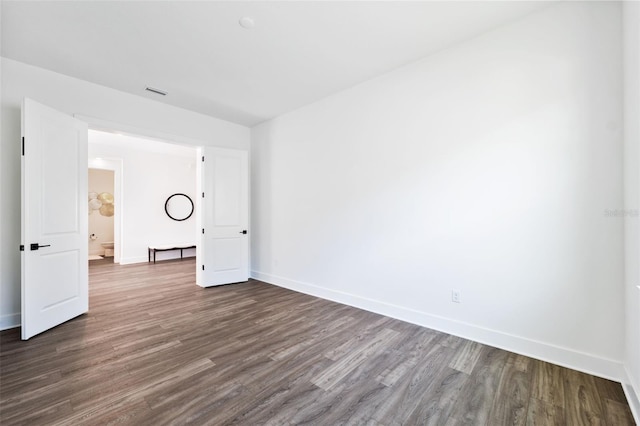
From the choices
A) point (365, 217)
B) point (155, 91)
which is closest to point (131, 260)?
point (155, 91)

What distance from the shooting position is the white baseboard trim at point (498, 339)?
2.03 meters

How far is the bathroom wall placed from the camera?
870cm

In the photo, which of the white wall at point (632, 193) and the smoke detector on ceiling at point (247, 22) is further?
the smoke detector on ceiling at point (247, 22)

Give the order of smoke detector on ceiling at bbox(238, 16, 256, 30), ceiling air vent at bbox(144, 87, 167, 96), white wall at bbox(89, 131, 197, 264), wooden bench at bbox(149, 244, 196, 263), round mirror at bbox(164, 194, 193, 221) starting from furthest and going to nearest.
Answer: round mirror at bbox(164, 194, 193, 221) < wooden bench at bbox(149, 244, 196, 263) < white wall at bbox(89, 131, 197, 264) < ceiling air vent at bbox(144, 87, 167, 96) < smoke detector on ceiling at bbox(238, 16, 256, 30)

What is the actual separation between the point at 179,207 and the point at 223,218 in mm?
3525

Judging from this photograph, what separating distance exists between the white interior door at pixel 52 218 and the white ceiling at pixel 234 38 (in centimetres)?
70

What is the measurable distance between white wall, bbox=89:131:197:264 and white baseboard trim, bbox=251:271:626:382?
17.5 feet

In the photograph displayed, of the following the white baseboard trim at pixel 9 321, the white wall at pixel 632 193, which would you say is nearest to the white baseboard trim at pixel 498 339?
the white wall at pixel 632 193

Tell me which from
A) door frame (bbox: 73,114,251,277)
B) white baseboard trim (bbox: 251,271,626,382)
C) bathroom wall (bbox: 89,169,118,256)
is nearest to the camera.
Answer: white baseboard trim (bbox: 251,271,626,382)

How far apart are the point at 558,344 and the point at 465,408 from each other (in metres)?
1.13

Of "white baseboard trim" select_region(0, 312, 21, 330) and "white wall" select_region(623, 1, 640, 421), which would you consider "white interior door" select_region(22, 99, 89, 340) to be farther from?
"white wall" select_region(623, 1, 640, 421)

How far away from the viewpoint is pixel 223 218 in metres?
4.70

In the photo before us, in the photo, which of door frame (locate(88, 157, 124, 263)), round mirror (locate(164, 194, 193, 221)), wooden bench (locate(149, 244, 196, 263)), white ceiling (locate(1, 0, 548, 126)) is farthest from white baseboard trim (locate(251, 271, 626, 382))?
door frame (locate(88, 157, 124, 263))

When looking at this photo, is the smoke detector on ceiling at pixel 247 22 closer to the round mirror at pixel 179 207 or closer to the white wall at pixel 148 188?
the white wall at pixel 148 188
